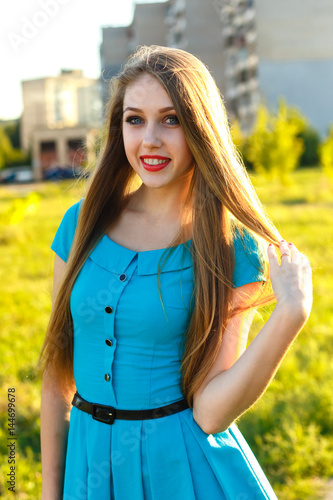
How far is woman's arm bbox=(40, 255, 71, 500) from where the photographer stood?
154 cm

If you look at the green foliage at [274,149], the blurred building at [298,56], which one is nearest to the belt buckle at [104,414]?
the green foliage at [274,149]

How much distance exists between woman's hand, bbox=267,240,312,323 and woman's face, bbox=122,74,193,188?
35 centimetres

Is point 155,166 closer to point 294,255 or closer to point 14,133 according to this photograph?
point 294,255

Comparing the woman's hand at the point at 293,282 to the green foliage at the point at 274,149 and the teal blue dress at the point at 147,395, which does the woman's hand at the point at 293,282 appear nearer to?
the teal blue dress at the point at 147,395

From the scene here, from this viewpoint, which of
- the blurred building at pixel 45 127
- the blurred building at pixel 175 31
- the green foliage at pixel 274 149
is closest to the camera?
the green foliage at pixel 274 149

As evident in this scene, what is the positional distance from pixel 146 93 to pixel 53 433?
0.95 meters

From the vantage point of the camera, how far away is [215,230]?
4.75 ft

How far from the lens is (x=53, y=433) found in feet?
5.13

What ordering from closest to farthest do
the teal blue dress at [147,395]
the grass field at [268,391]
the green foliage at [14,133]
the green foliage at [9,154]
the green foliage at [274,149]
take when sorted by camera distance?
1. the teal blue dress at [147,395]
2. the grass field at [268,391]
3. the green foliage at [274,149]
4. the green foliage at [14,133]
5. the green foliage at [9,154]

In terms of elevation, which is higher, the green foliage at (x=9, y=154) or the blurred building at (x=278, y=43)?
the blurred building at (x=278, y=43)

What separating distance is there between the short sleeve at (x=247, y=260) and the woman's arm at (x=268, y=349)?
3.7 inches

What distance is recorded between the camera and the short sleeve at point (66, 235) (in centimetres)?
160

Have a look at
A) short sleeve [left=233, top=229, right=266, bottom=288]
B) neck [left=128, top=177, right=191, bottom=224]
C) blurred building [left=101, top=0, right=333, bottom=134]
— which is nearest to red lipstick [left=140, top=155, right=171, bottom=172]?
neck [left=128, top=177, right=191, bottom=224]

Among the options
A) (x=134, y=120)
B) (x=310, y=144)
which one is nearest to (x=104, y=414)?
(x=134, y=120)
